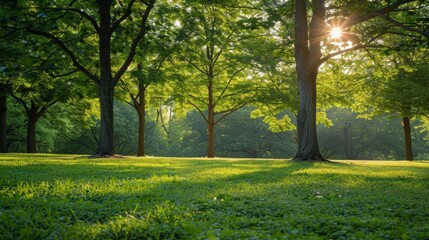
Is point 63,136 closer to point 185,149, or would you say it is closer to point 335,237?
point 185,149

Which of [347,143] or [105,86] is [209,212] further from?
[347,143]

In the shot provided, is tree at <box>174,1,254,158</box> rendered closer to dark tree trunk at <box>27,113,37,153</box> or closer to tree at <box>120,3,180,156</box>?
tree at <box>120,3,180,156</box>

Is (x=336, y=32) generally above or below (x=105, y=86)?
above

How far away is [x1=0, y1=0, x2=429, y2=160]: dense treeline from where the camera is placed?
57.0 feet

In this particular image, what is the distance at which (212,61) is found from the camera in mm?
29578

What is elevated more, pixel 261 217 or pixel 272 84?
pixel 272 84

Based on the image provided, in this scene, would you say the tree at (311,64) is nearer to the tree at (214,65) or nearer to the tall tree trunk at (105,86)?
the tree at (214,65)

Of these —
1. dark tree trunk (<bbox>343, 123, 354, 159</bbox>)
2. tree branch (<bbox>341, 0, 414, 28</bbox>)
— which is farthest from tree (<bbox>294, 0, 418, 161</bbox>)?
dark tree trunk (<bbox>343, 123, 354, 159</bbox>)

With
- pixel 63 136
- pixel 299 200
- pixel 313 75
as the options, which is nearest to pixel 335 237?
pixel 299 200

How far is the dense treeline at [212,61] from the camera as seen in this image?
1737 cm

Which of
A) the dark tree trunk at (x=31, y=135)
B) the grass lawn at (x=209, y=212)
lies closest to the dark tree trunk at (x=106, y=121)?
the grass lawn at (x=209, y=212)

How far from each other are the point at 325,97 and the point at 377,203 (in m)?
22.1

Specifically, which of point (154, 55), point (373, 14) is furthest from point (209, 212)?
point (154, 55)

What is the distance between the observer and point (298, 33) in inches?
747
